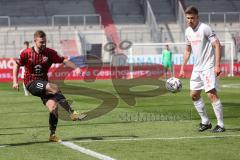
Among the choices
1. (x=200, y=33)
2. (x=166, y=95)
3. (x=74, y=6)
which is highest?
(x=74, y=6)

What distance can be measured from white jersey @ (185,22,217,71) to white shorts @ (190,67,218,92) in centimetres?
9

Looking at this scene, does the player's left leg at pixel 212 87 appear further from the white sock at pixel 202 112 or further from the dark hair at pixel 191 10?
the dark hair at pixel 191 10

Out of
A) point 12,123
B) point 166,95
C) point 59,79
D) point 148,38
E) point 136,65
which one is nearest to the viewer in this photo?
point 12,123

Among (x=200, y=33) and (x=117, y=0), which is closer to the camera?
(x=200, y=33)

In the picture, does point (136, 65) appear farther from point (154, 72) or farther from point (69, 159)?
point (69, 159)

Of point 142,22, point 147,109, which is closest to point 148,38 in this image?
point 142,22

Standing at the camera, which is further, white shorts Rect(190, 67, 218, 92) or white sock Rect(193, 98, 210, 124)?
white sock Rect(193, 98, 210, 124)

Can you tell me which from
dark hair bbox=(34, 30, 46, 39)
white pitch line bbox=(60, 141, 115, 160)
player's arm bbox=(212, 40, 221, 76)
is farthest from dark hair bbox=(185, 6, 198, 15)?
white pitch line bbox=(60, 141, 115, 160)

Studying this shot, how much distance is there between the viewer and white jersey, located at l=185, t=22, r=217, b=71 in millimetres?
11742

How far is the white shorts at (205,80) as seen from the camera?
11633mm

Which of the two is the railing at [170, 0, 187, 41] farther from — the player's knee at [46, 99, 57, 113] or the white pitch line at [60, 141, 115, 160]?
the white pitch line at [60, 141, 115, 160]

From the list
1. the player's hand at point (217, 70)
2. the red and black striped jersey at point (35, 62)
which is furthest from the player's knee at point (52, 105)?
the player's hand at point (217, 70)

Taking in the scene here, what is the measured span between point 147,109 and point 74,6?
35.0m

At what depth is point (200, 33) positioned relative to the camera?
11.8 metres
